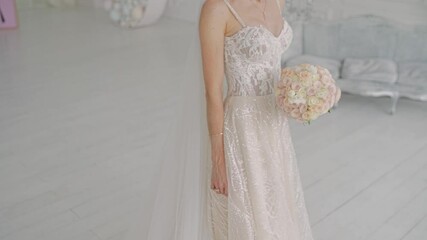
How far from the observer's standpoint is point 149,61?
18.8ft

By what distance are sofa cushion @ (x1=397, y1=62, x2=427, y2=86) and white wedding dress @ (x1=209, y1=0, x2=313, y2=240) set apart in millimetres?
2728

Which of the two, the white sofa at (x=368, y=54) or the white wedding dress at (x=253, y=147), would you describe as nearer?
the white wedding dress at (x=253, y=147)

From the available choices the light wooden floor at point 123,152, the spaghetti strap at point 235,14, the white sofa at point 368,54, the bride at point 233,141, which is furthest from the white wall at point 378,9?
the spaghetti strap at point 235,14

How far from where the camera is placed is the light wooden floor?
2705 millimetres

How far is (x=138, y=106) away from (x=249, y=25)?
296 centimetres

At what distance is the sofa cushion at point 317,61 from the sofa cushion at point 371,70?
0.08m

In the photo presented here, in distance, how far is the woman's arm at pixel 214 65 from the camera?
147 cm

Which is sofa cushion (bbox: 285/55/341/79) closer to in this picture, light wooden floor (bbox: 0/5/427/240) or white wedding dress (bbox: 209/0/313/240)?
light wooden floor (bbox: 0/5/427/240)

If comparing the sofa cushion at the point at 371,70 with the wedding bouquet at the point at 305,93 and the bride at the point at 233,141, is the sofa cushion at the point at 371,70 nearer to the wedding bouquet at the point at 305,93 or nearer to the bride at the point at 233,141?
the bride at the point at 233,141

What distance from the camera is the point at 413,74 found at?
4.16 metres

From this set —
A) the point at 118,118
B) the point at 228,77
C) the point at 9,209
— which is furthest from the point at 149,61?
the point at 228,77

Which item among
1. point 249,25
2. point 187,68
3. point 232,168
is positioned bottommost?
point 232,168

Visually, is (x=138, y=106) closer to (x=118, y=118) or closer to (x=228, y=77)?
(x=118, y=118)
